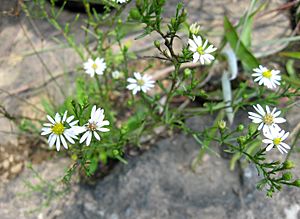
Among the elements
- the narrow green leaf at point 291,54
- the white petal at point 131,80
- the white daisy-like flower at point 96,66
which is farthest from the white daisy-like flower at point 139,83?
the narrow green leaf at point 291,54

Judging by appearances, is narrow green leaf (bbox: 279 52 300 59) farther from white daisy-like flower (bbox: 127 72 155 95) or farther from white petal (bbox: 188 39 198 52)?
white petal (bbox: 188 39 198 52)

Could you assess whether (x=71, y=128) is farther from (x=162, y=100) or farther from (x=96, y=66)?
(x=162, y=100)

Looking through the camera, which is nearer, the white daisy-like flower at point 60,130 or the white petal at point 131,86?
the white daisy-like flower at point 60,130

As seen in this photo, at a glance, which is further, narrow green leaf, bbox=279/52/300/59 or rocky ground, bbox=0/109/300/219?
narrow green leaf, bbox=279/52/300/59

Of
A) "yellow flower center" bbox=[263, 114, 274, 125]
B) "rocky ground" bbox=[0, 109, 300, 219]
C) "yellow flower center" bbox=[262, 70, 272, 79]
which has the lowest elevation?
"rocky ground" bbox=[0, 109, 300, 219]

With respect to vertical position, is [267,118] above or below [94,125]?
below

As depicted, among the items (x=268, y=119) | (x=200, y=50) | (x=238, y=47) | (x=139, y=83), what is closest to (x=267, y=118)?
(x=268, y=119)

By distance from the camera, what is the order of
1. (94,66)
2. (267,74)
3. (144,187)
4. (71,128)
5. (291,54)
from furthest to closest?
(291,54), (144,187), (94,66), (267,74), (71,128)

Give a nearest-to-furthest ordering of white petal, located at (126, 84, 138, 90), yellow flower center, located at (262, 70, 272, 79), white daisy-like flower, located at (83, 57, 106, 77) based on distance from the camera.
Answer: yellow flower center, located at (262, 70, 272, 79) → white petal, located at (126, 84, 138, 90) → white daisy-like flower, located at (83, 57, 106, 77)

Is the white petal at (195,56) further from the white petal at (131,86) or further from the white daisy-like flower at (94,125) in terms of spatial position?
the white petal at (131,86)

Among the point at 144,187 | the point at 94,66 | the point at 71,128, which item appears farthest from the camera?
the point at 144,187

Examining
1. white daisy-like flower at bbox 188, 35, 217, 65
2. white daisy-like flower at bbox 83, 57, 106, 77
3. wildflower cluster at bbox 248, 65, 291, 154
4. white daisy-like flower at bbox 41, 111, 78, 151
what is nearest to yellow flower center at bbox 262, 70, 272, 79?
wildflower cluster at bbox 248, 65, 291, 154
